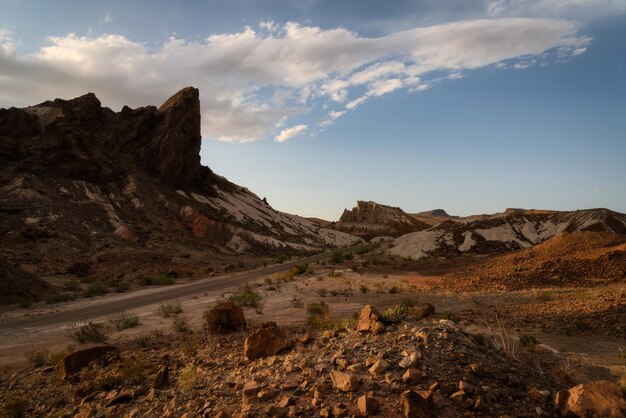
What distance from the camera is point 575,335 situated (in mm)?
9922

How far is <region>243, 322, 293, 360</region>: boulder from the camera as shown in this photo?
7.51 m

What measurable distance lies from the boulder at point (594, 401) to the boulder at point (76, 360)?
8.62 metres

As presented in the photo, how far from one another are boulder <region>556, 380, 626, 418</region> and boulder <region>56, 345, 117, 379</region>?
862 centimetres

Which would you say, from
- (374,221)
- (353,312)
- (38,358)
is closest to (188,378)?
(38,358)

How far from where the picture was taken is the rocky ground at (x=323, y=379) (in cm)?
485

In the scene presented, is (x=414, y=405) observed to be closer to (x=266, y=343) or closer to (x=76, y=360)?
(x=266, y=343)

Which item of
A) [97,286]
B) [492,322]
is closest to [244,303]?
[492,322]

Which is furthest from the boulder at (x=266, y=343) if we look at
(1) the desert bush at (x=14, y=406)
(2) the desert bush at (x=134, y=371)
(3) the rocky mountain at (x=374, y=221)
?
(3) the rocky mountain at (x=374, y=221)

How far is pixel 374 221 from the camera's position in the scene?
366 feet

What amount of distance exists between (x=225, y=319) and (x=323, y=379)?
5851 mm

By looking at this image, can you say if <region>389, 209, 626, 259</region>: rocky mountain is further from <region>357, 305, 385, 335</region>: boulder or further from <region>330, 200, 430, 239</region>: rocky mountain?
<region>330, 200, 430, 239</region>: rocky mountain

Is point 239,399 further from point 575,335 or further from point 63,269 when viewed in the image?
point 63,269

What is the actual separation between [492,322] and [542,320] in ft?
4.27

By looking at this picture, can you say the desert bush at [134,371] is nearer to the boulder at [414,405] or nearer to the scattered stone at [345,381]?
the scattered stone at [345,381]
